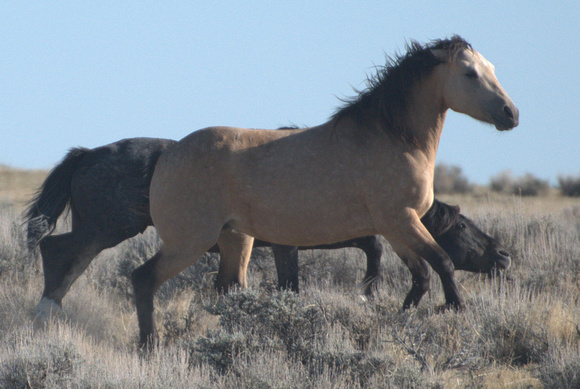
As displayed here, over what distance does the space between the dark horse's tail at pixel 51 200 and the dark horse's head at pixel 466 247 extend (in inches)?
158

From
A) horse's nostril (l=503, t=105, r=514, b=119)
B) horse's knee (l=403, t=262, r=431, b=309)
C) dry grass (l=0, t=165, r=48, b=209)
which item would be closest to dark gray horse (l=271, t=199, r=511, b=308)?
horse's knee (l=403, t=262, r=431, b=309)

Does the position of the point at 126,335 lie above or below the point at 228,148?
below

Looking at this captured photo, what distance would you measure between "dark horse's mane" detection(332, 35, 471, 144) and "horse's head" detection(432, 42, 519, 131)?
0.07m

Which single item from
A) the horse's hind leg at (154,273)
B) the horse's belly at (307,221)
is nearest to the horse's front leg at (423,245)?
the horse's belly at (307,221)

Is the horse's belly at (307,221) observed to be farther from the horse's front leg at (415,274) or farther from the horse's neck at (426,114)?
the horse's neck at (426,114)

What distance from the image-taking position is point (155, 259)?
228 inches

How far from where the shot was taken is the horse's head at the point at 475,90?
553 centimetres

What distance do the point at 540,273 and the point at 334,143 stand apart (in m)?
3.56

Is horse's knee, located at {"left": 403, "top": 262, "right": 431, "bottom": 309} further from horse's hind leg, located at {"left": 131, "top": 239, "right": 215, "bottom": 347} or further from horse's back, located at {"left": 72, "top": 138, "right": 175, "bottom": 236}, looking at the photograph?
horse's back, located at {"left": 72, "top": 138, "right": 175, "bottom": 236}

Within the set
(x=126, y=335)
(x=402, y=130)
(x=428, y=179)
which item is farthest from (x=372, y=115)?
(x=126, y=335)

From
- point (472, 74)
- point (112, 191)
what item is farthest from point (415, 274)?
point (112, 191)

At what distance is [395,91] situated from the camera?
586cm

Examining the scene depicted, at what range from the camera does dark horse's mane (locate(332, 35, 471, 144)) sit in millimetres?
5750

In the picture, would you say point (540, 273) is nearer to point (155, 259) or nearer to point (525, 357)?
point (525, 357)
